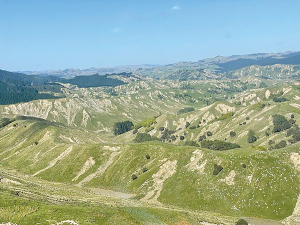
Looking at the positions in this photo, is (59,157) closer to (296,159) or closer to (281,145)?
(296,159)

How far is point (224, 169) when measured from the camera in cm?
11719

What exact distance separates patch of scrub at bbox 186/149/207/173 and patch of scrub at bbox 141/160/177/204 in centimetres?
732

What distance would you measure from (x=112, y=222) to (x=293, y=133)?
160162 mm

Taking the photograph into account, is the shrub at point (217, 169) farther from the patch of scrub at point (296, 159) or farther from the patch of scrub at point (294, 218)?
the patch of scrub at point (294, 218)

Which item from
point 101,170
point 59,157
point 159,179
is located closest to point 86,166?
point 101,170

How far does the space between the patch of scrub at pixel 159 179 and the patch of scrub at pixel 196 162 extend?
7317 mm

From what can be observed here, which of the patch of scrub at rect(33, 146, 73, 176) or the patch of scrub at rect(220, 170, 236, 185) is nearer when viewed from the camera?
the patch of scrub at rect(220, 170, 236, 185)

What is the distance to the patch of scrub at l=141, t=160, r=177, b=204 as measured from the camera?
11387 centimetres

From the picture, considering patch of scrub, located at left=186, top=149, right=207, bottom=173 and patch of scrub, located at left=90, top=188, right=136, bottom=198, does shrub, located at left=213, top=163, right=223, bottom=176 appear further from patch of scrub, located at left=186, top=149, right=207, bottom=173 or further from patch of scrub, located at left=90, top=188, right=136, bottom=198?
patch of scrub, located at left=90, top=188, right=136, bottom=198

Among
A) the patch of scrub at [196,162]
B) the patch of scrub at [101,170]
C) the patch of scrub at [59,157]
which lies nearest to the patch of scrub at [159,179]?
the patch of scrub at [196,162]

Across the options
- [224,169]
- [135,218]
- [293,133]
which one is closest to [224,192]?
[224,169]

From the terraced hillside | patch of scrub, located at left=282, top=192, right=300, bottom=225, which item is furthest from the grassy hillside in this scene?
patch of scrub, located at left=282, top=192, right=300, bottom=225

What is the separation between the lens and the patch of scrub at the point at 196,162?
124 meters

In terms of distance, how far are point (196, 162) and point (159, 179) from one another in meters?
18.2
